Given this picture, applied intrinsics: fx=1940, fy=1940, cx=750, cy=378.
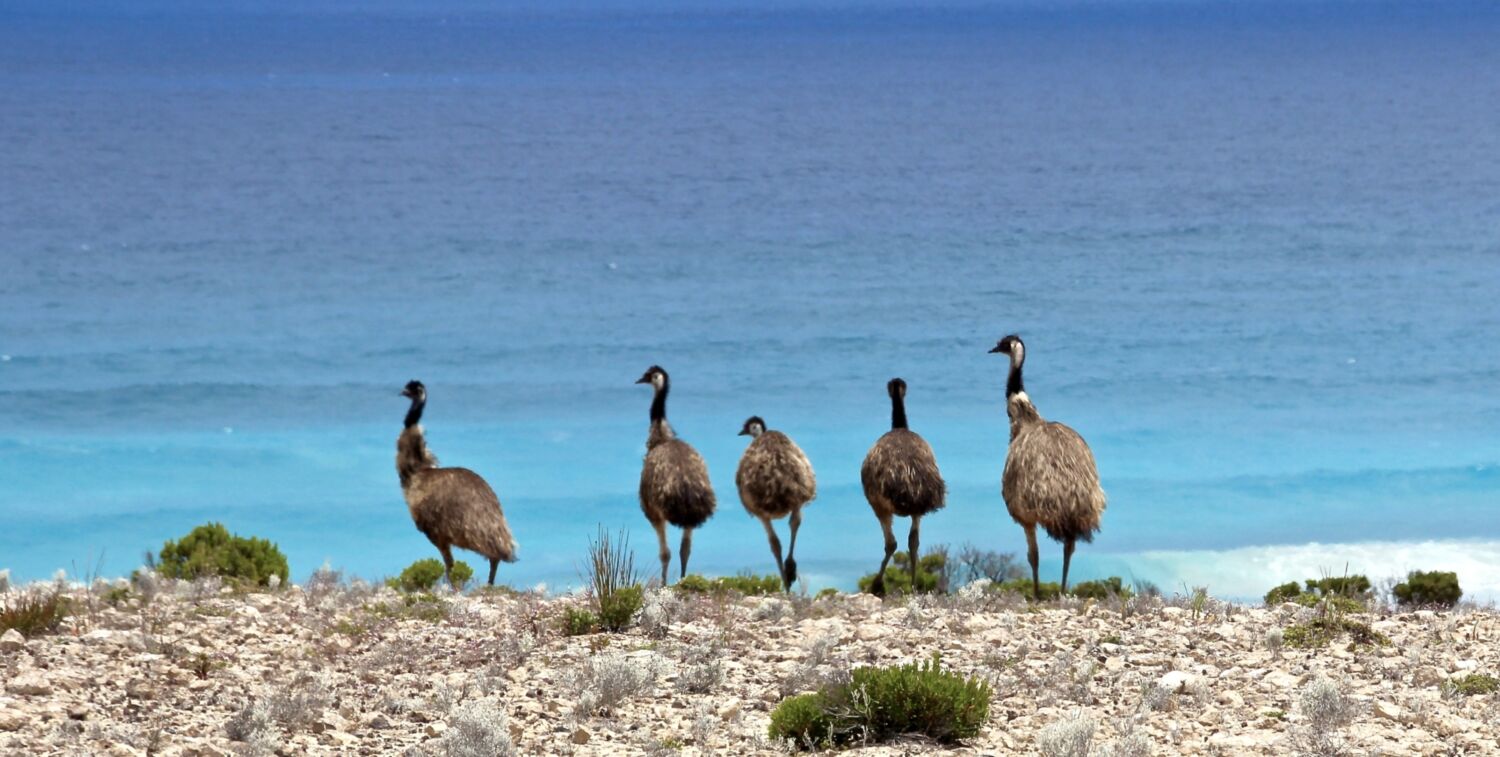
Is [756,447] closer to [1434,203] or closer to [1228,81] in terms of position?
[1434,203]

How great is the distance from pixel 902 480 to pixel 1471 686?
7.39m

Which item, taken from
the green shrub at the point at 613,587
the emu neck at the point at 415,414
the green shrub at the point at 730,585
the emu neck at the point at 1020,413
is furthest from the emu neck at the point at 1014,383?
the emu neck at the point at 415,414

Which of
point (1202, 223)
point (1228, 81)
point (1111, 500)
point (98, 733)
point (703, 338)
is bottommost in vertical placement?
point (98, 733)

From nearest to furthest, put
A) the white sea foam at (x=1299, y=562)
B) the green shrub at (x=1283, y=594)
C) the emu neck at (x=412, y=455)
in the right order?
the green shrub at (x=1283, y=594), the emu neck at (x=412, y=455), the white sea foam at (x=1299, y=562)

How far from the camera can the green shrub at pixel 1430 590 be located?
16.2 metres

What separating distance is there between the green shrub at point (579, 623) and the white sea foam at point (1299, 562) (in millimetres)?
19677

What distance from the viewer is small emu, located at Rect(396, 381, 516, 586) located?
18500 millimetres

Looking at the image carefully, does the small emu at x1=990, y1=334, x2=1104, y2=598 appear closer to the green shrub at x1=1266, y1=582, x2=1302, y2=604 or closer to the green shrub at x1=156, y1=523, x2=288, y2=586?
the green shrub at x1=1266, y1=582, x2=1302, y2=604

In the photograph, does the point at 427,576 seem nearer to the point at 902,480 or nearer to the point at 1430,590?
the point at 902,480

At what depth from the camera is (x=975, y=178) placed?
311 ft

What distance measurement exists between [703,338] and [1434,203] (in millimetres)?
40713

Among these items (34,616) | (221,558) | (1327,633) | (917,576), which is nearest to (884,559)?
(917,576)

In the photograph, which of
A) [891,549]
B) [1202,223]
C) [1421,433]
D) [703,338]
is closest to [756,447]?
[891,549]

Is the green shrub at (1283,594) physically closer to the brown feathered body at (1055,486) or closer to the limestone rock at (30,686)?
the brown feathered body at (1055,486)
